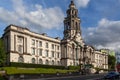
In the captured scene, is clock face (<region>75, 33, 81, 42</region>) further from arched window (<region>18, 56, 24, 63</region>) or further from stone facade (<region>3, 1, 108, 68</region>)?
arched window (<region>18, 56, 24, 63</region>)

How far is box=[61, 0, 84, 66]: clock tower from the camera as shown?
130 metres

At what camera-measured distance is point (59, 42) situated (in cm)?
12862

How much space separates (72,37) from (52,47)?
18.4 m

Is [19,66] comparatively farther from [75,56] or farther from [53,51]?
[75,56]

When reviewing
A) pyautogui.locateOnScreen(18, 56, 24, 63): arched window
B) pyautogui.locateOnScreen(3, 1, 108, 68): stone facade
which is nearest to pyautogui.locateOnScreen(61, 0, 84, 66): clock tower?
pyautogui.locateOnScreen(3, 1, 108, 68): stone facade

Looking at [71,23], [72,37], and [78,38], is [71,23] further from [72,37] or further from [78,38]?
[78,38]

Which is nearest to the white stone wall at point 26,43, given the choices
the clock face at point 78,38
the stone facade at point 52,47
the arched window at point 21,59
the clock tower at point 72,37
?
the stone facade at point 52,47

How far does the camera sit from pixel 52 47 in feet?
404

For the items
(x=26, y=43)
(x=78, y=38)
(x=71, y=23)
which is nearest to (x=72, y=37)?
(x=78, y=38)

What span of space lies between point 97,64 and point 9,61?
291 feet

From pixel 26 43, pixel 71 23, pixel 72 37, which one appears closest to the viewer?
pixel 26 43

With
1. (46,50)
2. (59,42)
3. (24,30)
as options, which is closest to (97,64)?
(59,42)

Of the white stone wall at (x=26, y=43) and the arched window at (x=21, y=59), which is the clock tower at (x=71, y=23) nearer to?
the white stone wall at (x=26, y=43)

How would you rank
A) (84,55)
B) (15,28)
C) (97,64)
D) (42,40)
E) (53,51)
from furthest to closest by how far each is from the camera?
(97,64)
(84,55)
(53,51)
(42,40)
(15,28)
